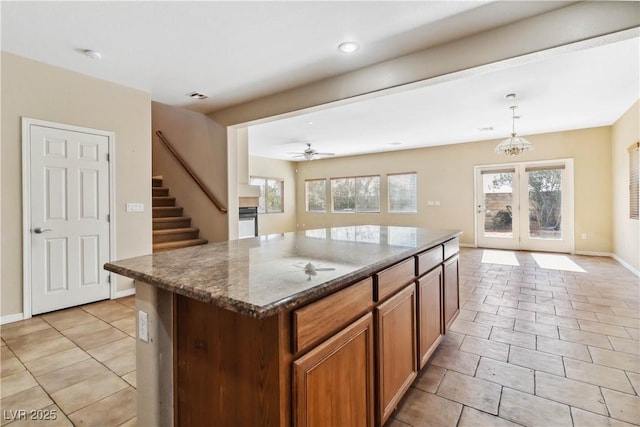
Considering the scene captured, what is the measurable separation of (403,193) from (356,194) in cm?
156

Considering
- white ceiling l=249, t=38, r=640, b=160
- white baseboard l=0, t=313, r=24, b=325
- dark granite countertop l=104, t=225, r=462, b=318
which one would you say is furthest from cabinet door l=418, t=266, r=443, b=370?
white baseboard l=0, t=313, r=24, b=325

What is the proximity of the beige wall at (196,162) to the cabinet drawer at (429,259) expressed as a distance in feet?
11.1

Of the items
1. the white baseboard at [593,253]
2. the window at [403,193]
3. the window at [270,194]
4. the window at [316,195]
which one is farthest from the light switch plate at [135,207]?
the white baseboard at [593,253]

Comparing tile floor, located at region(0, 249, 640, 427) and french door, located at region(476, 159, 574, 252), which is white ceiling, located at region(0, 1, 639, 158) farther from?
tile floor, located at region(0, 249, 640, 427)

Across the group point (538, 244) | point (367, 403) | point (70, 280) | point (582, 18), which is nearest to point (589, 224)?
point (538, 244)

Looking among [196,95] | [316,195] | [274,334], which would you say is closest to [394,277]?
[274,334]

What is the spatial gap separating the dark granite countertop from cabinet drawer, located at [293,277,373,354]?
5cm

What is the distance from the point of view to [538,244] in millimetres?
6770

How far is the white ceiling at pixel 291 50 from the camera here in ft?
7.68

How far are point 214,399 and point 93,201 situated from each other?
11.2 ft

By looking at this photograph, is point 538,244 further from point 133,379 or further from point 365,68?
point 133,379

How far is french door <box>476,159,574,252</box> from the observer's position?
6.48 metres

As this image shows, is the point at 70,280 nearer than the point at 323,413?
No

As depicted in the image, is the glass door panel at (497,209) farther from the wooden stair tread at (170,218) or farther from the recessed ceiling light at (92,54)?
the recessed ceiling light at (92,54)
